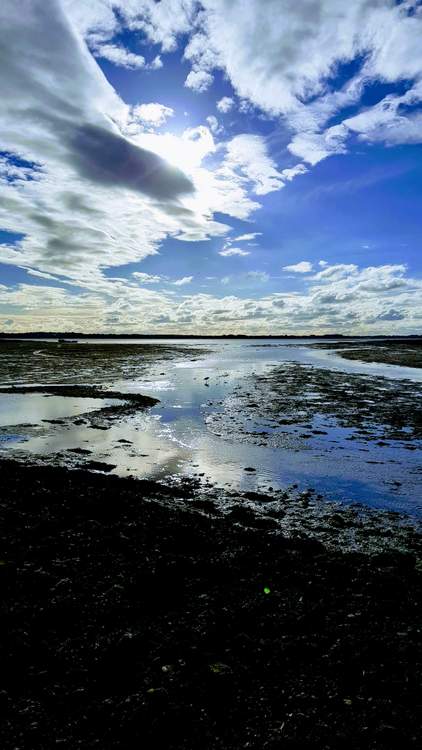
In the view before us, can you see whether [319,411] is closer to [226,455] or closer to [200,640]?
[226,455]

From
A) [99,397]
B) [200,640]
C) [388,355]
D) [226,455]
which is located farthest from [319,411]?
[388,355]

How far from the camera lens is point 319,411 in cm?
2289

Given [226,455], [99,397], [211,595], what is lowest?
[226,455]

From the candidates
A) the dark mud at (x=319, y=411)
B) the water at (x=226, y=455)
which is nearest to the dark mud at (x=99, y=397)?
the water at (x=226, y=455)

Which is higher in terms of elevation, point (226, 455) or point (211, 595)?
point (211, 595)

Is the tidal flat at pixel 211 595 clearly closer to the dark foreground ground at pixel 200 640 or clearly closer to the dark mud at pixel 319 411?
the dark foreground ground at pixel 200 640

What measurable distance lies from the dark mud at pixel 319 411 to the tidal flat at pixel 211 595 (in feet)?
6.94

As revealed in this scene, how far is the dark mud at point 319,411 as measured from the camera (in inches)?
693

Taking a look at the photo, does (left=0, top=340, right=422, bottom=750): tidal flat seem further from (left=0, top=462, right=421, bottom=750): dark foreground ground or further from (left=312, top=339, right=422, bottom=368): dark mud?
(left=312, top=339, right=422, bottom=368): dark mud

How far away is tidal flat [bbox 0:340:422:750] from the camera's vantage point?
4.14 metres

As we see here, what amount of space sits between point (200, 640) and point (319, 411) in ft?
61.5

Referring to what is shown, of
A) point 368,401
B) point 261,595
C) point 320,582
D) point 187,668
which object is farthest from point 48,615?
point 368,401

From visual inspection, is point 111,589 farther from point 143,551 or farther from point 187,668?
point 187,668

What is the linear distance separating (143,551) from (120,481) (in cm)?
413
